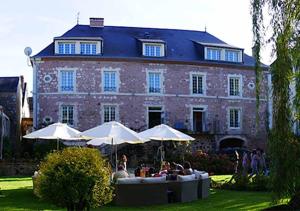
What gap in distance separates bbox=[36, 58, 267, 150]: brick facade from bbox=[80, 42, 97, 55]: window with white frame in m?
0.62

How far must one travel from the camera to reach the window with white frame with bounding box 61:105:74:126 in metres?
34.2

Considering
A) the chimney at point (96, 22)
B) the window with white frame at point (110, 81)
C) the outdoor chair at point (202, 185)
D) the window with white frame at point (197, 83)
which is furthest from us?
the chimney at point (96, 22)

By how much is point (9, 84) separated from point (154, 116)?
10203mm

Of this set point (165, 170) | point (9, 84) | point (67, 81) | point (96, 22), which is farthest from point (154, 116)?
point (165, 170)

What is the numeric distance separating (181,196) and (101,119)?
803 inches

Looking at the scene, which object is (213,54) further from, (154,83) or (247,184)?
(247,184)

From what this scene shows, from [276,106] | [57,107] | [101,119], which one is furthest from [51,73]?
[276,106]

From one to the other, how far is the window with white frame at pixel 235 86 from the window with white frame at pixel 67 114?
11578 mm

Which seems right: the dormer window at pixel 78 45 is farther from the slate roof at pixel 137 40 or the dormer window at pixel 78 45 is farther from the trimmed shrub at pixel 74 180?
the trimmed shrub at pixel 74 180

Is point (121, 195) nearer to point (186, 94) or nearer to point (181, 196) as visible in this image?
point (181, 196)

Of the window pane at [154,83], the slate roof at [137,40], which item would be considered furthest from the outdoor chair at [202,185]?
the slate roof at [137,40]

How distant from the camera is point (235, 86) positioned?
37.8 m

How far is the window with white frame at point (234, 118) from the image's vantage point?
37625 mm

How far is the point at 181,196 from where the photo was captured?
14.6 meters
